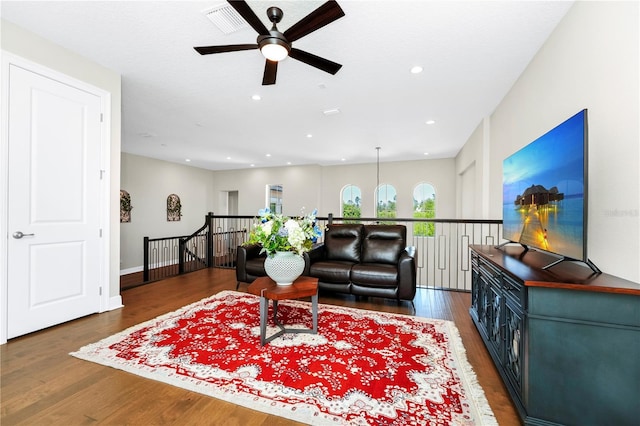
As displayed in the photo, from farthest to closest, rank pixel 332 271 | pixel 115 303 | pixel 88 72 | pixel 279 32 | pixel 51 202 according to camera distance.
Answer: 1. pixel 332 271
2. pixel 115 303
3. pixel 88 72
4. pixel 51 202
5. pixel 279 32

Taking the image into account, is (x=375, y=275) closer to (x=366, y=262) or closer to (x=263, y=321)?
(x=366, y=262)

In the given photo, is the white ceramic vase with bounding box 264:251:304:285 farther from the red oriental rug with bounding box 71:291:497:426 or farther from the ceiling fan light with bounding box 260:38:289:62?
the ceiling fan light with bounding box 260:38:289:62

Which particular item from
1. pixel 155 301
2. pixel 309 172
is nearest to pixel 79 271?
pixel 155 301

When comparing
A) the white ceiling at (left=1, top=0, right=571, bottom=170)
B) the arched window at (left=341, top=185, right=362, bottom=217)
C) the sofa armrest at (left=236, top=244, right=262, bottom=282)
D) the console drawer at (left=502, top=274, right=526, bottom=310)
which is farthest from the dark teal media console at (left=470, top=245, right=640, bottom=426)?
Result: the arched window at (left=341, top=185, right=362, bottom=217)

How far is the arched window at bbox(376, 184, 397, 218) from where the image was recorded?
8336 mm

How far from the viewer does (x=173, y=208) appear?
27.2ft

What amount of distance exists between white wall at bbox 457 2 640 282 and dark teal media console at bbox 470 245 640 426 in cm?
35

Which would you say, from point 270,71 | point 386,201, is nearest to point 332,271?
point 270,71

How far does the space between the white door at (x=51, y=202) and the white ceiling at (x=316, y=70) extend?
60cm

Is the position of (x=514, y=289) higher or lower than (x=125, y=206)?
lower

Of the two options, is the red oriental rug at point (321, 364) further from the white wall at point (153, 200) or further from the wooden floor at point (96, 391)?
the white wall at point (153, 200)

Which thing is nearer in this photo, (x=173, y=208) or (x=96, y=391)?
(x=96, y=391)

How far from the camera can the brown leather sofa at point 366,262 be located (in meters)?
3.39

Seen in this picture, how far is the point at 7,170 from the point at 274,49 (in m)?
2.63
